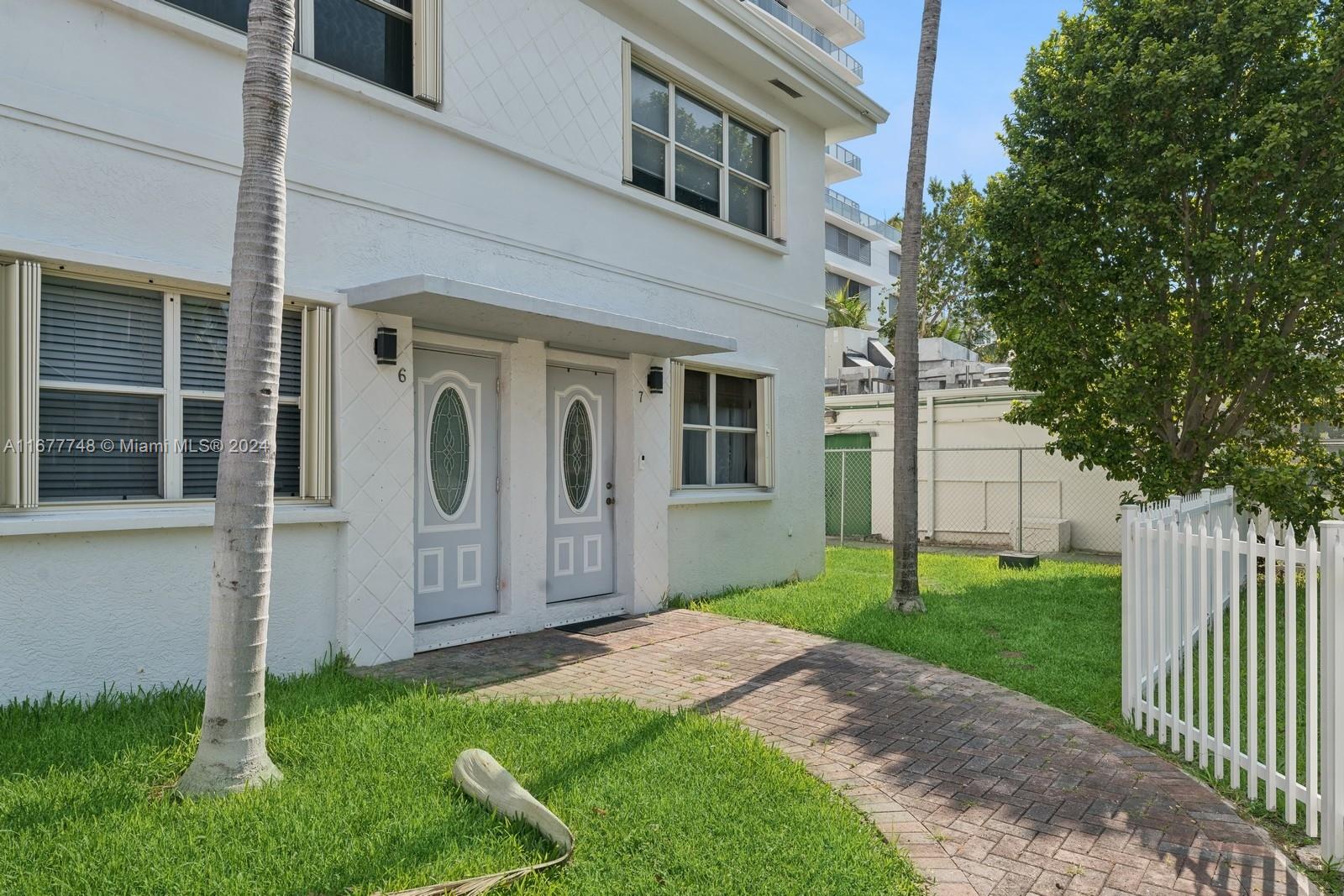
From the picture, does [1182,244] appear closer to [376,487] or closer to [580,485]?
[580,485]

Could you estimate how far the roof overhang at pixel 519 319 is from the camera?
19.8ft

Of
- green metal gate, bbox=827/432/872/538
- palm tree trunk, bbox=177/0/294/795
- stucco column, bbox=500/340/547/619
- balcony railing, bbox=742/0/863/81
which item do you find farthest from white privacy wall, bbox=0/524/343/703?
balcony railing, bbox=742/0/863/81

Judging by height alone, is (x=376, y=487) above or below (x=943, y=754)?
above

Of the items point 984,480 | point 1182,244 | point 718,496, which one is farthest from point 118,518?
point 984,480

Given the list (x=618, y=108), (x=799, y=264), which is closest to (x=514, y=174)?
(x=618, y=108)

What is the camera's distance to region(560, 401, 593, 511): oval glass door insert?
838cm

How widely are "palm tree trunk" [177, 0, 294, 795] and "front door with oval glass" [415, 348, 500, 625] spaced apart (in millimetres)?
3004

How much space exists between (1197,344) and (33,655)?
37.5 feet

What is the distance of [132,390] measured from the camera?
5.39m

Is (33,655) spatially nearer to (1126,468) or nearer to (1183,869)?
(1183,869)

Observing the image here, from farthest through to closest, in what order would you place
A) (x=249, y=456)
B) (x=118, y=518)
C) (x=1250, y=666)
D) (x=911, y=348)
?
(x=911, y=348)
(x=118, y=518)
(x=1250, y=666)
(x=249, y=456)

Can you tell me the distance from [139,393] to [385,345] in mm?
1644

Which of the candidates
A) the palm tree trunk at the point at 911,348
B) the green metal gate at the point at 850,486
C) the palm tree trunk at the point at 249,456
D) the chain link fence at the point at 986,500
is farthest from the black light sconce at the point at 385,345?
the green metal gate at the point at 850,486

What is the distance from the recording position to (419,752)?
175 inches
